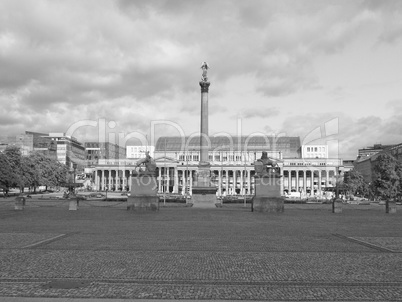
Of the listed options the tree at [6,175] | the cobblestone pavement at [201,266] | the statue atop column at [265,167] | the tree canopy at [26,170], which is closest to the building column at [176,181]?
the tree canopy at [26,170]

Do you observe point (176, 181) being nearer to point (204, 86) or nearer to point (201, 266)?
point (204, 86)

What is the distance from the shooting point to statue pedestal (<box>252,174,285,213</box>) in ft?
155

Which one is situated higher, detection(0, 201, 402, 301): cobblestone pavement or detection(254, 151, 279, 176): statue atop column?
detection(254, 151, 279, 176): statue atop column

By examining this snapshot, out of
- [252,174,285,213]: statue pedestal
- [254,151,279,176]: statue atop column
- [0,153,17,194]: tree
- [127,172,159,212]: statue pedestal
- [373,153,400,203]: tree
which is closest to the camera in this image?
[127,172,159,212]: statue pedestal

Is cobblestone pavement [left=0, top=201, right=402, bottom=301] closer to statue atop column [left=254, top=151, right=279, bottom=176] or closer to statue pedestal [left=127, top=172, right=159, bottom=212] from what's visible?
statue pedestal [left=127, top=172, right=159, bottom=212]

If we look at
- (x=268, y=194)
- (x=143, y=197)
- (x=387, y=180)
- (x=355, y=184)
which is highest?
(x=387, y=180)

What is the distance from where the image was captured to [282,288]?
11914 mm

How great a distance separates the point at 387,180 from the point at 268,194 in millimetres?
57642

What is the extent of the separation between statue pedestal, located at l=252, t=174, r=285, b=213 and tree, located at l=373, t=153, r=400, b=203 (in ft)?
178

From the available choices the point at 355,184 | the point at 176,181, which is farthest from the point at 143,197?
the point at 176,181

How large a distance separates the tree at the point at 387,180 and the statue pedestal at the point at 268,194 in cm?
5421

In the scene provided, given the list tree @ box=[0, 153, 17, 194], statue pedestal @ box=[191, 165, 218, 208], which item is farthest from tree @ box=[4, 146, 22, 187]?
statue pedestal @ box=[191, 165, 218, 208]

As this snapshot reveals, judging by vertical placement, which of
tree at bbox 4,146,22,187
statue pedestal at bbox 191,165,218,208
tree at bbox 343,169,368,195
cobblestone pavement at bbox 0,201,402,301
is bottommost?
cobblestone pavement at bbox 0,201,402,301

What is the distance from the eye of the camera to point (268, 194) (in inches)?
1889
